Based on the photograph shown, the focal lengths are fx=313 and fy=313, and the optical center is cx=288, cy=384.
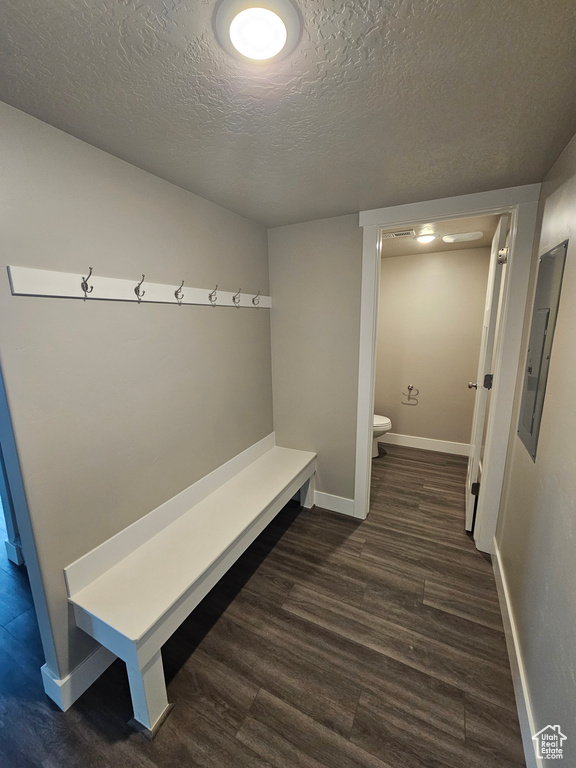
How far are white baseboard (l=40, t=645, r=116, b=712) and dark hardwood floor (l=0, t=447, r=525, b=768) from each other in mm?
32

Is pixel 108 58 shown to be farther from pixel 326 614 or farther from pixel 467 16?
pixel 326 614

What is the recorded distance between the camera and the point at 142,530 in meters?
1.56

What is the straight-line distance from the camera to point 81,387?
127cm

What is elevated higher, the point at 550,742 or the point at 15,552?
the point at 550,742

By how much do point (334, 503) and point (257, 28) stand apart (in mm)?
2661

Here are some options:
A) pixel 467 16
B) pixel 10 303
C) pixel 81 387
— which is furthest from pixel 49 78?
pixel 467 16

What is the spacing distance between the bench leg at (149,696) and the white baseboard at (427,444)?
3352 mm

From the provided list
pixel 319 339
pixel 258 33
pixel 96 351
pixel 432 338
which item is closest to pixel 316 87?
pixel 258 33

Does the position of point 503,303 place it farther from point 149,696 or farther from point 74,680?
point 74,680

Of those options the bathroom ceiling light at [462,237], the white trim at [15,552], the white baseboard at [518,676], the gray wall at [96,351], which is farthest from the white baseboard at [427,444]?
the white trim at [15,552]

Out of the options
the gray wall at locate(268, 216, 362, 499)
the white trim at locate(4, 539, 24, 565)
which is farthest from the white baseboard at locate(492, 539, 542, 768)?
the white trim at locate(4, 539, 24, 565)

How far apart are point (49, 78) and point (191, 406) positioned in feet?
4.54

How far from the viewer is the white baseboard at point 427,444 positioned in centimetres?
362

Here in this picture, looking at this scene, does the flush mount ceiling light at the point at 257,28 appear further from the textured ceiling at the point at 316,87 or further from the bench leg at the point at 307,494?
the bench leg at the point at 307,494
